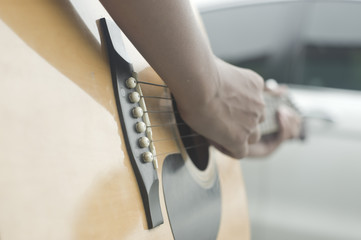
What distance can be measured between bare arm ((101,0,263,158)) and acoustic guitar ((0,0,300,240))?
6cm

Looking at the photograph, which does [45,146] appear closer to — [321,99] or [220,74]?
[220,74]

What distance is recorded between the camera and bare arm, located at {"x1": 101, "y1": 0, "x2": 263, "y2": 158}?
2.18 ft

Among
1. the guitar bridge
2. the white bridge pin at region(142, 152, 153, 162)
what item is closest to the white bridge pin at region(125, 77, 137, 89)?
the guitar bridge

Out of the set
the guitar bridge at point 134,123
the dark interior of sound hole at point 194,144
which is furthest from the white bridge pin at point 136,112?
the dark interior of sound hole at point 194,144

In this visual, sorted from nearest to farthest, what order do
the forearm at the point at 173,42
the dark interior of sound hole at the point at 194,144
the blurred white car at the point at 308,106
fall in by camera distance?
the forearm at the point at 173,42 < the dark interior of sound hole at the point at 194,144 < the blurred white car at the point at 308,106

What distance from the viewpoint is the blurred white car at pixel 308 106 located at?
2158 mm

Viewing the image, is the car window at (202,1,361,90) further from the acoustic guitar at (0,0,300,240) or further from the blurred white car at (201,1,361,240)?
the acoustic guitar at (0,0,300,240)

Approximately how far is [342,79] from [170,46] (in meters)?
1.73

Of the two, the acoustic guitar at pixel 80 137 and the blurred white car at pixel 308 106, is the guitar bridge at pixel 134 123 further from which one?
the blurred white car at pixel 308 106

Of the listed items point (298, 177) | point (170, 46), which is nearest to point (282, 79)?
point (298, 177)

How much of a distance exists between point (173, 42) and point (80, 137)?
0.73 ft

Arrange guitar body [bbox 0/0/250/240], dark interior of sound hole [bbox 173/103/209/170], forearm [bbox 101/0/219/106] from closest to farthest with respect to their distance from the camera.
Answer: guitar body [bbox 0/0/250/240], forearm [bbox 101/0/219/106], dark interior of sound hole [bbox 173/103/209/170]

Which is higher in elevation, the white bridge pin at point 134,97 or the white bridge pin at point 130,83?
the white bridge pin at point 130,83

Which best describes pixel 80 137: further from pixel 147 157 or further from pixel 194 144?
Answer: pixel 194 144
